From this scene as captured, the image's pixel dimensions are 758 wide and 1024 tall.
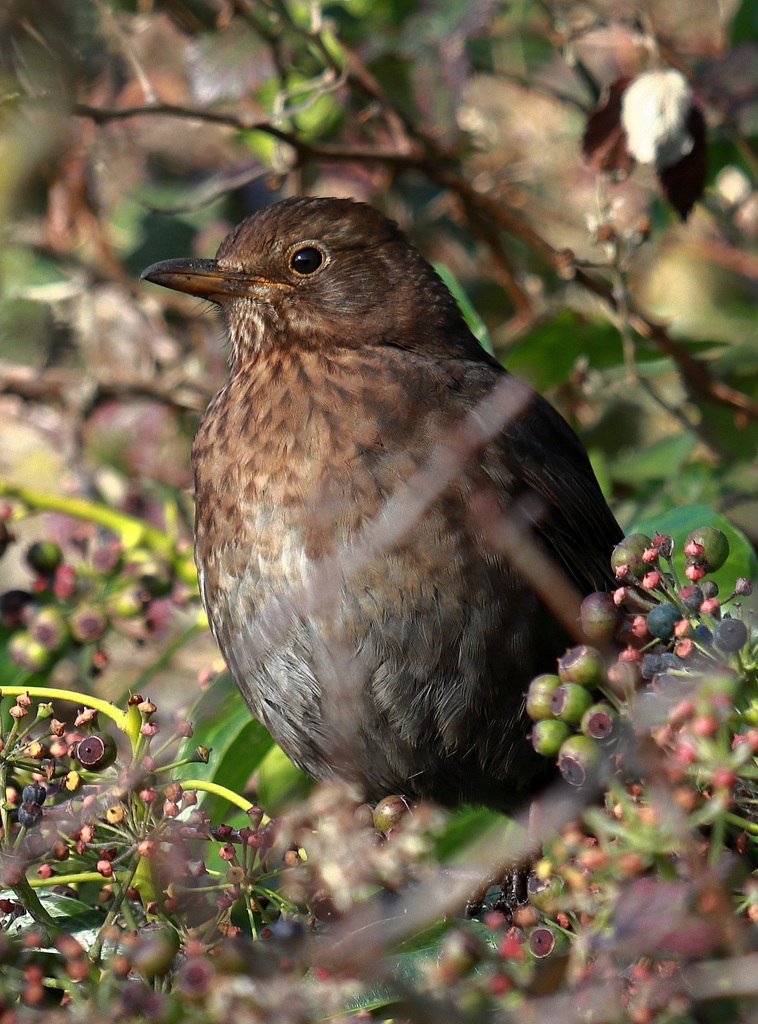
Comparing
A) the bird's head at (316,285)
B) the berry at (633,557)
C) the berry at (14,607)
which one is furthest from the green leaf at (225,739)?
the berry at (633,557)

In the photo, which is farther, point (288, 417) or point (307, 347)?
point (307, 347)

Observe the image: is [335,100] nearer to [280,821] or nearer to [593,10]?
[593,10]

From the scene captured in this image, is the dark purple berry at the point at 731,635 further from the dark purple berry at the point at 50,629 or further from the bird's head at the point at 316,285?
the dark purple berry at the point at 50,629

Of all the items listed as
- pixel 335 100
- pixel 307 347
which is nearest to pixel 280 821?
pixel 307 347

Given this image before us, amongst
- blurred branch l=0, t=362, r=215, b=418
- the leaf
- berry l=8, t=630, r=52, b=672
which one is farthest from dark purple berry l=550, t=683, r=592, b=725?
blurred branch l=0, t=362, r=215, b=418

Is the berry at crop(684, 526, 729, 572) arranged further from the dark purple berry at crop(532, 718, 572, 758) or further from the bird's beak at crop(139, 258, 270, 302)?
the bird's beak at crop(139, 258, 270, 302)
